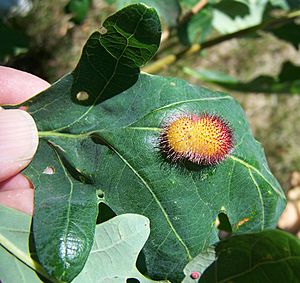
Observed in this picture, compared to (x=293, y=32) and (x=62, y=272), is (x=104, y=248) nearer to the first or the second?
(x=62, y=272)

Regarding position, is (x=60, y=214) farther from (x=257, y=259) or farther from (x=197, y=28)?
(x=197, y=28)

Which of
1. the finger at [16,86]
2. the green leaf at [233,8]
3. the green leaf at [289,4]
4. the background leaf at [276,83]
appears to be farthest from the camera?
the background leaf at [276,83]

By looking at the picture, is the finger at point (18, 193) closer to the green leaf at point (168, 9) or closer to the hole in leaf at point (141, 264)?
the hole in leaf at point (141, 264)

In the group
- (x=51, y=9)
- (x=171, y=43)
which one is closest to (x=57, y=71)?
(x=51, y=9)

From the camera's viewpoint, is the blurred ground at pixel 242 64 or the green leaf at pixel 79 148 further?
the blurred ground at pixel 242 64

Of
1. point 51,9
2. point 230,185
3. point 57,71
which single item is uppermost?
point 230,185

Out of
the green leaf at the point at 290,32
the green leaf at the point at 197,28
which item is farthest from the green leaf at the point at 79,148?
the green leaf at the point at 290,32

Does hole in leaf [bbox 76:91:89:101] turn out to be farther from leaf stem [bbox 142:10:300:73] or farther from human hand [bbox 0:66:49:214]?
leaf stem [bbox 142:10:300:73]
